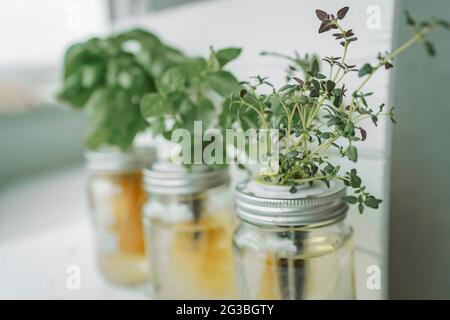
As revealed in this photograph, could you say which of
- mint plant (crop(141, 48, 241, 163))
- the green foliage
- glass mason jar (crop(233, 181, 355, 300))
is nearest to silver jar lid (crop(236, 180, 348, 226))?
glass mason jar (crop(233, 181, 355, 300))

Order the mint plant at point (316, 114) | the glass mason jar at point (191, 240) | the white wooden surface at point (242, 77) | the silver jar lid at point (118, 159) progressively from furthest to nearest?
the silver jar lid at point (118, 159) → the glass mason jar at point (191, 240) → the white wooden surface at point (242, 77) → the mint plant at point (316, 114)

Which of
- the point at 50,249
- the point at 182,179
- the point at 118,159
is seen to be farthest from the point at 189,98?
the point at 50,249

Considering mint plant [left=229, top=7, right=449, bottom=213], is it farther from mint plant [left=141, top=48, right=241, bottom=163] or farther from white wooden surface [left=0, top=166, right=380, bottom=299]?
white wooden surface [left=0, top=166, right=380, bottom=299]

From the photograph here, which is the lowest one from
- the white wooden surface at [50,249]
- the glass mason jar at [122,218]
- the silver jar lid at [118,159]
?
the white wooden surface at [50,249]

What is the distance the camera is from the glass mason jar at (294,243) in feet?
1.39

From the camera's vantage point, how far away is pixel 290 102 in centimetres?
41

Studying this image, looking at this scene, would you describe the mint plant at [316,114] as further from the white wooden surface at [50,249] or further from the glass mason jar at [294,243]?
the white wooden surface at [50,249]

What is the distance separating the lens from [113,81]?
651 mm

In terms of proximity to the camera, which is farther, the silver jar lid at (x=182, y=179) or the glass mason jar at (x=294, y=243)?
the silver jar lid at (x=182, y=179)

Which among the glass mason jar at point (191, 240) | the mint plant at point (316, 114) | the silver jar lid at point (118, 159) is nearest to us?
the mint plant at point (316, 114)

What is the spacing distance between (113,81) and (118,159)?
0.42 feet

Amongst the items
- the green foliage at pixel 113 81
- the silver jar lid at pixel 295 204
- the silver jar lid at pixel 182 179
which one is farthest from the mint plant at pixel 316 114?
the green foliage at pixel 113 81

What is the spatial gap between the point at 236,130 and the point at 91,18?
0.79 meters

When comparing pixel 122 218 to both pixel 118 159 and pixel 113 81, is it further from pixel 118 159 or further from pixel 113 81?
pixel 113 81
